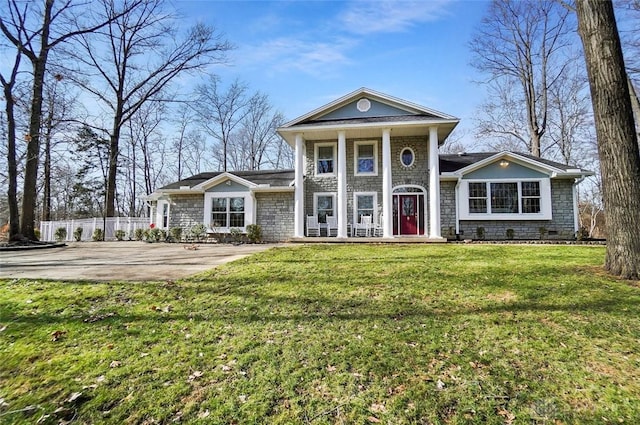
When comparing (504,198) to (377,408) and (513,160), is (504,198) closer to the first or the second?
(513,160)

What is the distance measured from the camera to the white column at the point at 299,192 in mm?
13789

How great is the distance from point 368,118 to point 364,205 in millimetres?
3913

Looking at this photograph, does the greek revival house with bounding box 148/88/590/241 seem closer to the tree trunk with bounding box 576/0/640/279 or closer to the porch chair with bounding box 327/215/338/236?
the porch chair with bounding box 327/215/338/236

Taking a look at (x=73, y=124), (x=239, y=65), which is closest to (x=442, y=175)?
(x=239, y=65)

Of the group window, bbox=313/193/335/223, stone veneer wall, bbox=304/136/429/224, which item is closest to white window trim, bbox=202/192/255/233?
stone veneer wall, bbox=304/136/429/224

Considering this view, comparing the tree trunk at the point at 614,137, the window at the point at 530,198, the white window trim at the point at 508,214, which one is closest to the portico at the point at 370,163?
the white window trim at the point at 508,214

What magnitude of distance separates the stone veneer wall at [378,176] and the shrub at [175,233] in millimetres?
6353

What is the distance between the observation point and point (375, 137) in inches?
578

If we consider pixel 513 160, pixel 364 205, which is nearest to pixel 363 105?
pixel 364 205

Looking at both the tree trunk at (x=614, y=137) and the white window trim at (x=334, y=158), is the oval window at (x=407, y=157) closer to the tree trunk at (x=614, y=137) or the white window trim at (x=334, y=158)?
the white window trim at (x=334, y=158)

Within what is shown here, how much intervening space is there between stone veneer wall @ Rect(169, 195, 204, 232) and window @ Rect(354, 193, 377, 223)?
7686 millimetres

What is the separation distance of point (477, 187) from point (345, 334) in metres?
12.5

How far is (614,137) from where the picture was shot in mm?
5117

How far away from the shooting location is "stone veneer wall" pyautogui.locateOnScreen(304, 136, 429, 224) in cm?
1429
